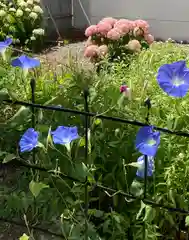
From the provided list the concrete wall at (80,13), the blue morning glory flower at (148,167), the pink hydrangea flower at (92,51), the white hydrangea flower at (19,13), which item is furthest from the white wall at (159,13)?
the blue morning glory flower at (148,167)

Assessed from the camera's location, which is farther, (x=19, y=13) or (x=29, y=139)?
(x=19, y=13)

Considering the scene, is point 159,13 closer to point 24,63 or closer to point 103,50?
point 103,50

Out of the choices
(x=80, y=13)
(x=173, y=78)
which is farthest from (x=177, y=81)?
(x=80, y=13)

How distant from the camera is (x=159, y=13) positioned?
7301 millimetres

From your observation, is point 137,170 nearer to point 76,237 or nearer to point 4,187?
point 76,237

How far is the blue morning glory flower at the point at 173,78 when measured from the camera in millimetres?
1692

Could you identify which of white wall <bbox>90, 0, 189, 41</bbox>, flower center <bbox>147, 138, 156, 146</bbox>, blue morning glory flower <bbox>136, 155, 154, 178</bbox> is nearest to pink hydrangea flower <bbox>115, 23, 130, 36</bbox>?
white wall <bbox>90, 0, 189, 41</bbox>

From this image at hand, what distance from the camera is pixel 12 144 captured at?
2.34 metres

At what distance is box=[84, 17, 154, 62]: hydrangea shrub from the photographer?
16.2 ft

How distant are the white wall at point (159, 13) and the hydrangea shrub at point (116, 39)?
211 centimetres

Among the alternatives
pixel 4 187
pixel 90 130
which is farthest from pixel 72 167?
pixel 4 187

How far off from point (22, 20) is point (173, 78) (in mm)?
5208

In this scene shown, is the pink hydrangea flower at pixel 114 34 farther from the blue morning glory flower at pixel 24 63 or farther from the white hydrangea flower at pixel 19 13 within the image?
the blue morning glory flower at pixel 24 63

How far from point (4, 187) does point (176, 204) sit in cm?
78
